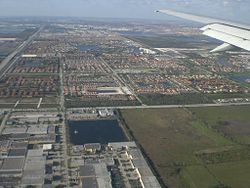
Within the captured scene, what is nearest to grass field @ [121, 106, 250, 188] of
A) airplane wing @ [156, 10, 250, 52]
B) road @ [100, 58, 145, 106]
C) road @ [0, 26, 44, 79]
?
road @ [100, 58, 145, 106]

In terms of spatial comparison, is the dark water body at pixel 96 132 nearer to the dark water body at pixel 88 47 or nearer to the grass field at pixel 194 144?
the grass field at pixel 194 144

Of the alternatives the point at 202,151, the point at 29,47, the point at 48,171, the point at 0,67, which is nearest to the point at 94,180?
the point at 48,171

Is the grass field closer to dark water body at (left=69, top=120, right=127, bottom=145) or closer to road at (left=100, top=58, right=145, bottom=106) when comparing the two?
dark water body at (left=69, top=120, right=127, bottom=145)

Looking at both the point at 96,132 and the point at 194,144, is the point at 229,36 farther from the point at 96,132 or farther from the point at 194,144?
the point at 96,132

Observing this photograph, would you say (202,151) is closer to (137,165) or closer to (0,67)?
Result: (137,165)

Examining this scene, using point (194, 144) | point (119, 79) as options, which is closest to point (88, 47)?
point (119, 79)

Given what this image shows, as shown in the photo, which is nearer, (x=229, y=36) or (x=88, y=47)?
(x=229, y=36)

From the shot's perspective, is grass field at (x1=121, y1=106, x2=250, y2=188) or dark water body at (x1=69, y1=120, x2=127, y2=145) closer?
grass field at (x1=121, y1=106, x2=250, y2=188)
